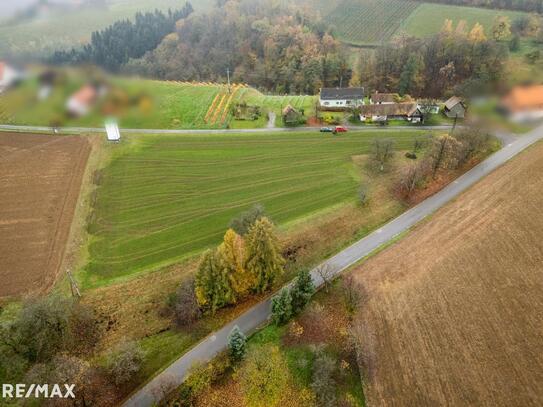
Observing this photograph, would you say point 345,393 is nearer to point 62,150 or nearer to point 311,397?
point 311,397

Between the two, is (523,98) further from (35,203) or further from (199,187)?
(35,203)

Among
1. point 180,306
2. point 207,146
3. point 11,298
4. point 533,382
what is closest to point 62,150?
point 207,146

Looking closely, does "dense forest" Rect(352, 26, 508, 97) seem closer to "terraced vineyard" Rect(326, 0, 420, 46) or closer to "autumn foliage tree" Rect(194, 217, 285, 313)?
"terraced vineyard" Rect(326, 0, 420, 46)

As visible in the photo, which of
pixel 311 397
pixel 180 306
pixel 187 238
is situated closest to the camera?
pixel 311 397

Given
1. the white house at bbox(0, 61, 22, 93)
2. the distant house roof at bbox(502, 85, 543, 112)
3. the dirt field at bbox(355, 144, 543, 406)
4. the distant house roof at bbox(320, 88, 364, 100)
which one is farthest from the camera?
the distant house roof at bbox(320, 88, 364, 100)

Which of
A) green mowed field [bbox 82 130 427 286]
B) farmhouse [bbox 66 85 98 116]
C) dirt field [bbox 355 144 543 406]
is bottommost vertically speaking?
dirt field [bbox 355 144 543 406]

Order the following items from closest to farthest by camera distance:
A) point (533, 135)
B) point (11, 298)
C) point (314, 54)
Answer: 1. point (11, 298)
2. point (533, 135)
3. point (314, 54)

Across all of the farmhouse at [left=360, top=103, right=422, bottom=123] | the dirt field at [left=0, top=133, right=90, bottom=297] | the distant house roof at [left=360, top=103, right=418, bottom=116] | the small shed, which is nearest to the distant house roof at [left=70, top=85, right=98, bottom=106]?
the dirt field at [left=0, top=133, right=90, bottom=297]

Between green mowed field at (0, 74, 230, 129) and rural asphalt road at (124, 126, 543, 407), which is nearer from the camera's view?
rural asphalt road at (124, 126, 543, 407)
